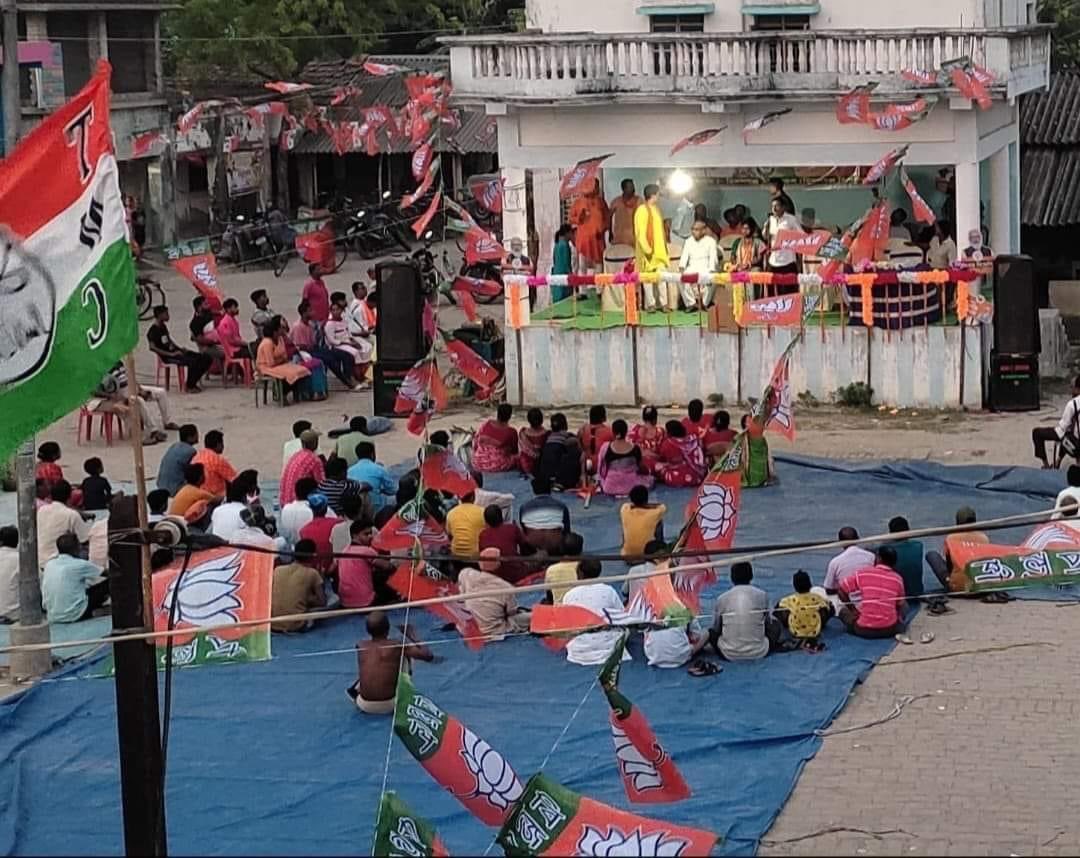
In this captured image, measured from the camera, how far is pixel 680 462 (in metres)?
20.0

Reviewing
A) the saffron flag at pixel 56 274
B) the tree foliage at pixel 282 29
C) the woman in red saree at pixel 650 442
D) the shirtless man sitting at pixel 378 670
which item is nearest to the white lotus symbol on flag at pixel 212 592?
the saffron flag at pixel 56 274

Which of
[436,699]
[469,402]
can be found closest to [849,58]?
[469,402]

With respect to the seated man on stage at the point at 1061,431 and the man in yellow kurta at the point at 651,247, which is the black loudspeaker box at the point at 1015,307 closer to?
the seated man on stage at the point at 1061,431

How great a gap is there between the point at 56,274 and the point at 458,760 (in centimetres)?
293

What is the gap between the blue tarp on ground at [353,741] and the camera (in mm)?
12383

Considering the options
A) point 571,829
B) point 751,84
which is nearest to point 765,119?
point 751,84

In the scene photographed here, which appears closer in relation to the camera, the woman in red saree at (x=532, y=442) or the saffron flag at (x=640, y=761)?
the saffron flag at (x=640, y=761)

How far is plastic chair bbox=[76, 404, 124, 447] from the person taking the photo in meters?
22.7

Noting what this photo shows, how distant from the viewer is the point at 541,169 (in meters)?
24.8

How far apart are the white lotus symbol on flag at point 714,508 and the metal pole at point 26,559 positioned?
15.0ft

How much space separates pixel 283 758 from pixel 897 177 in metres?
15.3

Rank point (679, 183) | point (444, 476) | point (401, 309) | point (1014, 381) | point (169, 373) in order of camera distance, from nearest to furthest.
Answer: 1. point (444, 476)
2. point (1014, 381)
3. point (401, 309)
4. point (169, 373)
5. point (679, 183)

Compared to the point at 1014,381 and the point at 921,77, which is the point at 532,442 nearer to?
the point at 1014,381

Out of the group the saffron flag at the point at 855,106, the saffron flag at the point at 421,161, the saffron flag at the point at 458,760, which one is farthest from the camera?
the saffron flag at the point at 421,161
